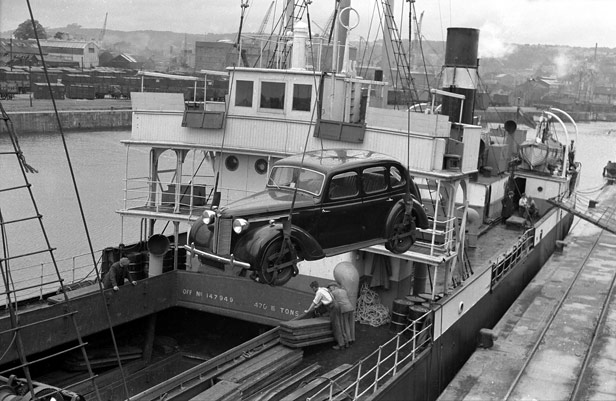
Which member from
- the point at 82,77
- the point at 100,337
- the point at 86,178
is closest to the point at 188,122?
the point at 100,337

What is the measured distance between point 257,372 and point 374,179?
3601 mm

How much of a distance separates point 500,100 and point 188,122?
10551cm

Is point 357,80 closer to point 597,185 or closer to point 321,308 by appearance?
point 321,308

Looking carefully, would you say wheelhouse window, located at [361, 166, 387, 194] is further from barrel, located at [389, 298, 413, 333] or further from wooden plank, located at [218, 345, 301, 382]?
barrel, located at [389, 298, 413, 333]

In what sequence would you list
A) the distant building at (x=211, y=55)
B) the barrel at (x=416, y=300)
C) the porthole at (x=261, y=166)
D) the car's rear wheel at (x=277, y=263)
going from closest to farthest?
the car's rear wheel at (x=277, y=263) < the barrel at (x=416, y=300) < the porthole at (x=261, y=166) < the distant building at (x=211, y=55)

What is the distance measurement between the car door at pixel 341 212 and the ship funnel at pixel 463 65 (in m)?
12.5

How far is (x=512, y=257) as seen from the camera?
70.4 feet

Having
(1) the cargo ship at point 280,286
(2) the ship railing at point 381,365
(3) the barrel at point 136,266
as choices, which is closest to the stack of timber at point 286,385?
(1) the cargo ship at point 280,286

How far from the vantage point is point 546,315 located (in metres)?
19.9

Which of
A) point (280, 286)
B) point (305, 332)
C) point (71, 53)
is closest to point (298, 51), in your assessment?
point (280, 286)

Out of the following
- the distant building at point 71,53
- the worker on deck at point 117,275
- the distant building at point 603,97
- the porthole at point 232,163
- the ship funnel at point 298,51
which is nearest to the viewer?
the worker on deck at point 117,275

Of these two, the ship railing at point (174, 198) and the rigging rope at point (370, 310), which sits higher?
the ship railing at point (174, 198)

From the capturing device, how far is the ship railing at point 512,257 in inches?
758

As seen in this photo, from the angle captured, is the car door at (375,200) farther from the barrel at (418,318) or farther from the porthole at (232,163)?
the porthole at (232,163)
